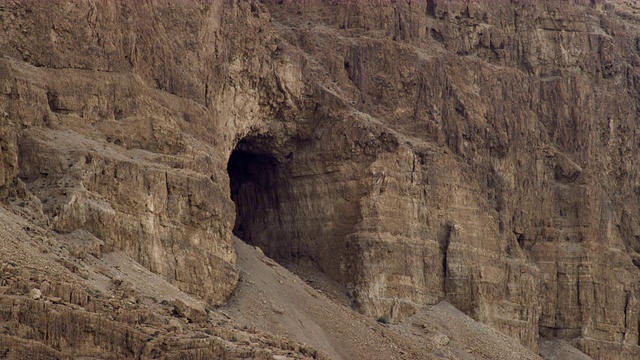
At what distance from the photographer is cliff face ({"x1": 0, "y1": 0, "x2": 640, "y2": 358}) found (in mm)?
83250

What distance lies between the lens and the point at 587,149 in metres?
112

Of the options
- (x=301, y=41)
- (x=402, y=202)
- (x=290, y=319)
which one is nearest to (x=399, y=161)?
Answer: (x=402, y=202)

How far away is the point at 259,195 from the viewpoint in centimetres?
10238

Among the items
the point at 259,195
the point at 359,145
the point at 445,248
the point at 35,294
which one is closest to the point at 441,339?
the point at 445,248

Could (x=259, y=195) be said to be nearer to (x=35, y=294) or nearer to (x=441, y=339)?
(x=441, y=339)

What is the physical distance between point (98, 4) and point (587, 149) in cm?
3679

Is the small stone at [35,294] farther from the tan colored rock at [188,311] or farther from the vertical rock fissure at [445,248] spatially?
the vertical rock fissure at [445,248]

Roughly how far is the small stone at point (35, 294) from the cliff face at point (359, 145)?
29.7ft

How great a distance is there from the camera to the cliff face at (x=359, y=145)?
273 ft

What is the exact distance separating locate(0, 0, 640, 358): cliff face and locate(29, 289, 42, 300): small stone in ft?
29.7

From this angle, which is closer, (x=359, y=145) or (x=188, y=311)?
(x=188, y=311)

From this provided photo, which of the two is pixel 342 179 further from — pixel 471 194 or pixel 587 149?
pixel 587 149

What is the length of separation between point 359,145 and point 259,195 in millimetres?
6402

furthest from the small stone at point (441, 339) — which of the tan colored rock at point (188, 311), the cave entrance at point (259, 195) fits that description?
the tan colored rock at point (188, 311)
